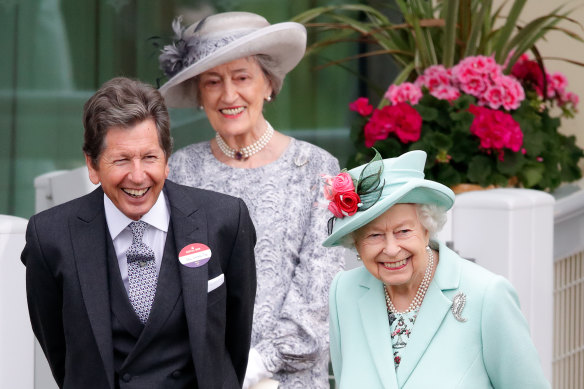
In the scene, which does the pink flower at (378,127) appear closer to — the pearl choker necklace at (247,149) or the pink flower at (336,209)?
the pearl choker necklace at (247,149)

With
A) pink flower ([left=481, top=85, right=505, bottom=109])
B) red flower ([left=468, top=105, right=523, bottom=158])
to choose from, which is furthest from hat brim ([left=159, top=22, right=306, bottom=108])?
pink flower ([left=481, top=85, right=505, bottom=109])

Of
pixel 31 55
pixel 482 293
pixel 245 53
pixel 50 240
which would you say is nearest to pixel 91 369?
pixel 50 240

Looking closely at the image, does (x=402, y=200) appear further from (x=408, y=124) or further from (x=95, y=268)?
(x=408, y=124)

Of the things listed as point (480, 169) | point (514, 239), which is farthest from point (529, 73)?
point (514, 239)

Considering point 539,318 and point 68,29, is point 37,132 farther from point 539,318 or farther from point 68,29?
point 539,318

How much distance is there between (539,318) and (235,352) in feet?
5.60

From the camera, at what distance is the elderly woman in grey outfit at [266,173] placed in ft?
11.3

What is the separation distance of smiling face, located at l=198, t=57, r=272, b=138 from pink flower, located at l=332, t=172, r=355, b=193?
89 cm

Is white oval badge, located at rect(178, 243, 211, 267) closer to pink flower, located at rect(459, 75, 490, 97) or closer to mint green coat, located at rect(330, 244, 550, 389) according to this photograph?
mint green coat, located at rect(330, 244, 550, 389)

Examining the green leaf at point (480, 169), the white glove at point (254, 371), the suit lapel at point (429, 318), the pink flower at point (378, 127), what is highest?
the suit lapel at point (429, 318)

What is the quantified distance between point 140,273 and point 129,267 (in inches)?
1.4

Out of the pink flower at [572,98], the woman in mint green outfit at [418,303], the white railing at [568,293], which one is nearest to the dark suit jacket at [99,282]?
the woman in mint green outfit at [418,303]

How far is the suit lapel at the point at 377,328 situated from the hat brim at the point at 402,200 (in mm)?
184

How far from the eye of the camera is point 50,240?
281cm
